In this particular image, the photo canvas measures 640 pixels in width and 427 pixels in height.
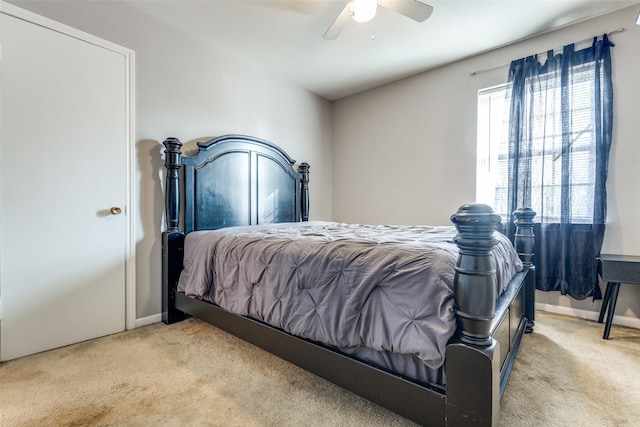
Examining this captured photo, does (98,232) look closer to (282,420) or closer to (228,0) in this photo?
(282,420)

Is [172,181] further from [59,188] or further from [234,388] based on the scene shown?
[234,388]

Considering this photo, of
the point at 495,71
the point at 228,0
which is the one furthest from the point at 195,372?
the point at 495,71

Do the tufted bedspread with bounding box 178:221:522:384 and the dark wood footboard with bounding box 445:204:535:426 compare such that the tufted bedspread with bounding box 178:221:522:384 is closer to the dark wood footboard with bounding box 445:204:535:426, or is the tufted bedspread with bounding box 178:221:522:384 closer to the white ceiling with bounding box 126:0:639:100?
the dark wood footboard with bounding box 445:204:535:426

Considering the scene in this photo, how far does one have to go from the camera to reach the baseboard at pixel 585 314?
2.42 metres

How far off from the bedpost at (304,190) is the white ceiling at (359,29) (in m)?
1.17

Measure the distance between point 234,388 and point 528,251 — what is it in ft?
7.67

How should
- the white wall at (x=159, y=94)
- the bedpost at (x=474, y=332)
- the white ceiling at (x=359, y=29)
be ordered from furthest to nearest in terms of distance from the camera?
the white ceiling at (x=359, y=29) < the white wall at (x=159, y=94) < the bedpost at (x=474, y=332)

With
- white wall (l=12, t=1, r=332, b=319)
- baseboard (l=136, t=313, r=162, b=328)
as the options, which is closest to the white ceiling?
white wall (l=12, t=1, r=332, b=319)

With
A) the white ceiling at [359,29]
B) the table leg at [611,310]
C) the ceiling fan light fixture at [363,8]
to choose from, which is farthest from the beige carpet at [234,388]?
the white ceiling at [359,29]

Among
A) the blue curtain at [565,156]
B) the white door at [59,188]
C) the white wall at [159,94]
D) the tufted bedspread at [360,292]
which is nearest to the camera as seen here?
the tufted bedspread at [360,292]

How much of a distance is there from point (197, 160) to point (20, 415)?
197cm

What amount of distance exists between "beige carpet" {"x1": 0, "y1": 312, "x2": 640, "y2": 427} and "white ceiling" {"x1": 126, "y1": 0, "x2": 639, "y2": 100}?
2647 millimetres

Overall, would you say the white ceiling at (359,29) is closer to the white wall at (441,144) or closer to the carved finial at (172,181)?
the white wall at (441,144)

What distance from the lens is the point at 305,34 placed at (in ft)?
9.11
